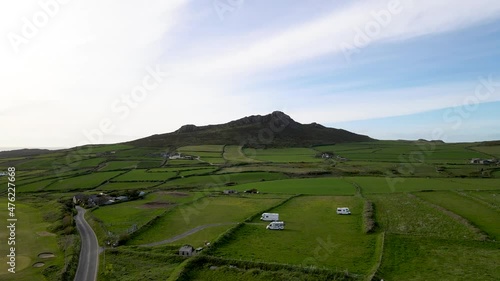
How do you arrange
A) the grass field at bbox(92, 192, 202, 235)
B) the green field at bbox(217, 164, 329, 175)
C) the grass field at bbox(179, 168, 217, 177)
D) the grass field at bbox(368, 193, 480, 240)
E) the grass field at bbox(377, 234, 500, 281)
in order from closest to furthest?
the grass field at bbox(377, 234, 500, 281), the grass field at bbox(368, 193, 480, 240), the grass field at bbox(92, 192, 202, 235), the grass field at bbox(179, 168, 217, 177), the green field at bbox(217, 164, 329, 175)

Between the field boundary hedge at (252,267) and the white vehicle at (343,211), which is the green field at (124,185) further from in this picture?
the field boundary hedge at (252,267)

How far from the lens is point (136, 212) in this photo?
2352 inches

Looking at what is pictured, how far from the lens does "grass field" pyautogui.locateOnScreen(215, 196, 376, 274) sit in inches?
1337

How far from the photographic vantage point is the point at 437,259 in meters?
33.1

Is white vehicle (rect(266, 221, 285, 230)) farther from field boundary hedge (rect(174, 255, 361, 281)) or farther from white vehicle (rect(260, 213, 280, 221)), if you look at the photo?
field boundary hedge (rect(174, 255, 361, 281))

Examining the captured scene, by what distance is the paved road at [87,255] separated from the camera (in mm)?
33562

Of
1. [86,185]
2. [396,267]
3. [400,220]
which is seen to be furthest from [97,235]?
[86,185]

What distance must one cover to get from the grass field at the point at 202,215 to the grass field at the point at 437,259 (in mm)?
23351

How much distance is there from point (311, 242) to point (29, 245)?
3499 cm

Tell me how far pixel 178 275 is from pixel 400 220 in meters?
31.4

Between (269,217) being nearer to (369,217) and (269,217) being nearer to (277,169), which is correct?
(369,217)

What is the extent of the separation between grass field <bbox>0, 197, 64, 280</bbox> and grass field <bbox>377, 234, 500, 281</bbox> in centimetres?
3368

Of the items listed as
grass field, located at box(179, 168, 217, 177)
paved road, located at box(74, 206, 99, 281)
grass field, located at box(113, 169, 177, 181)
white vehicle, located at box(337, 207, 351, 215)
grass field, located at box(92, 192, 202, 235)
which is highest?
grass field, located at box(179, 168, 217, 177)

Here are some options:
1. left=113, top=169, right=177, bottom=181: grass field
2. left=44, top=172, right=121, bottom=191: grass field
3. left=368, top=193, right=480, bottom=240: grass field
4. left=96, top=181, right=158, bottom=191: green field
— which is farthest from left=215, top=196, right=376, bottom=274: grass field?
left=44, top=172, right=121, bottom=191: grass field
